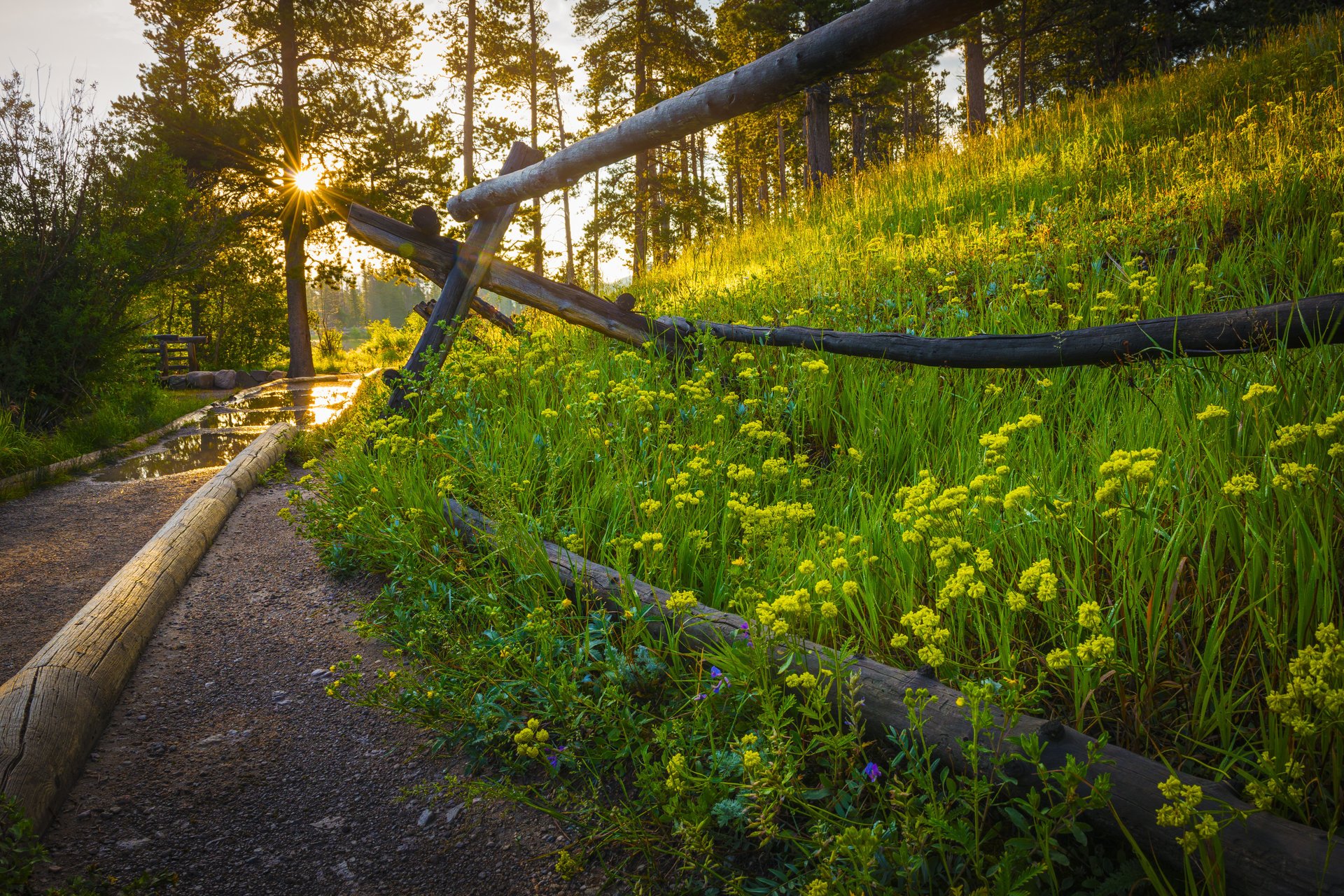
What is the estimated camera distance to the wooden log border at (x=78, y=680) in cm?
218

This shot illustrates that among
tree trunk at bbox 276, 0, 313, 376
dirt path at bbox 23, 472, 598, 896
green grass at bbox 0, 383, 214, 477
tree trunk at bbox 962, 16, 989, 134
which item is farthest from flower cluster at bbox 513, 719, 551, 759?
tree trunk at bbox 276, 0, 313, 376

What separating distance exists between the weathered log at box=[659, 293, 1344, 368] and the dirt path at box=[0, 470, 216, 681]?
453 cm

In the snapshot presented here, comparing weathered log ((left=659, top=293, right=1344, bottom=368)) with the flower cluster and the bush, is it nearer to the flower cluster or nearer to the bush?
the flower cluster

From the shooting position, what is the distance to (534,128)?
2700 cm

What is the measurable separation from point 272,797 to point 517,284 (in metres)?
4.16

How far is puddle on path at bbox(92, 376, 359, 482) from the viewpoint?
7.74m

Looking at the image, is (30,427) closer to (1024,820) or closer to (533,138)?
(1024,820)

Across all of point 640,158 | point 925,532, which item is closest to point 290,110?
point 640,158

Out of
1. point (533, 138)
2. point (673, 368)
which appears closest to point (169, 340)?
point (533, 138)

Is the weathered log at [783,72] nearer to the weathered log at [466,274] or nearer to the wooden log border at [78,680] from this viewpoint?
the weathered log at [466,274]

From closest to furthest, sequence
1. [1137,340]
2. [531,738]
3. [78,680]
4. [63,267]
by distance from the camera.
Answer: [531,738] → [1137,340] → [78,680] → [63,267]

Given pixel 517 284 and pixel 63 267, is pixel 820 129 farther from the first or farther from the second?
pixel 63 267

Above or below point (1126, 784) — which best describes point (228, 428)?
above

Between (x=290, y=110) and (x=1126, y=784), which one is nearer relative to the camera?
(x=1126, y=784)
